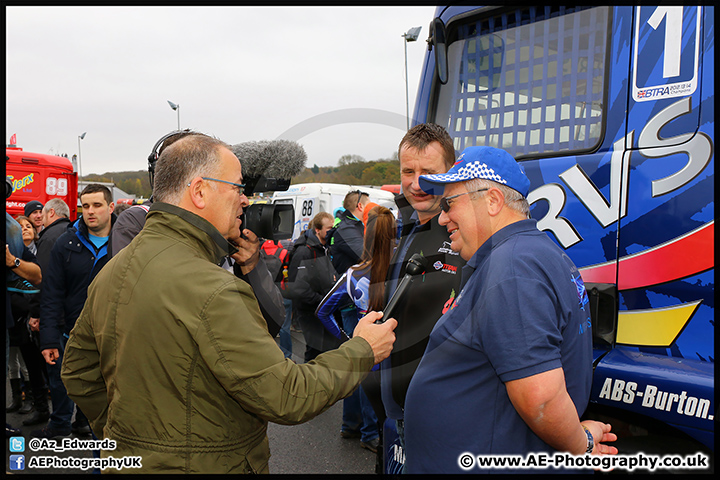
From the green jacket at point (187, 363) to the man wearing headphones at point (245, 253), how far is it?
81 centimetres

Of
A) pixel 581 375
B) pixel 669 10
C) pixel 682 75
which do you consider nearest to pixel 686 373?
pixel 581 375

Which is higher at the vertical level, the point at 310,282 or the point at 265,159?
the point at 265,159

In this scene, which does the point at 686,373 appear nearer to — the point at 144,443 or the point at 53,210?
the point at 144,443

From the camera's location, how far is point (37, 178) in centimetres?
981

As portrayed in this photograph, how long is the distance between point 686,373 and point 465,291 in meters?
0.94

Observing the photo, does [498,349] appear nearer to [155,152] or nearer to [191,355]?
[191,355]

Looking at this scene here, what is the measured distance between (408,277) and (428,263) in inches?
4.7

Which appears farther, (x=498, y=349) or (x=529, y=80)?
(x=529, y=80)

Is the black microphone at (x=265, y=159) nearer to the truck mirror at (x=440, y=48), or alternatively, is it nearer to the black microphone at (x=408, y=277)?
the black microphone at (x=408, y=277)

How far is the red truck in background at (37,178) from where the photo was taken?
30.7 feet

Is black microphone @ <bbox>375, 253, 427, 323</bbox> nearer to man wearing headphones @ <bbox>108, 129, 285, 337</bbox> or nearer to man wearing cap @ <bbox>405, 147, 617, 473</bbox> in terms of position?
man wearing cap @ <bbox>405, 147, 617, 473</bbox>
